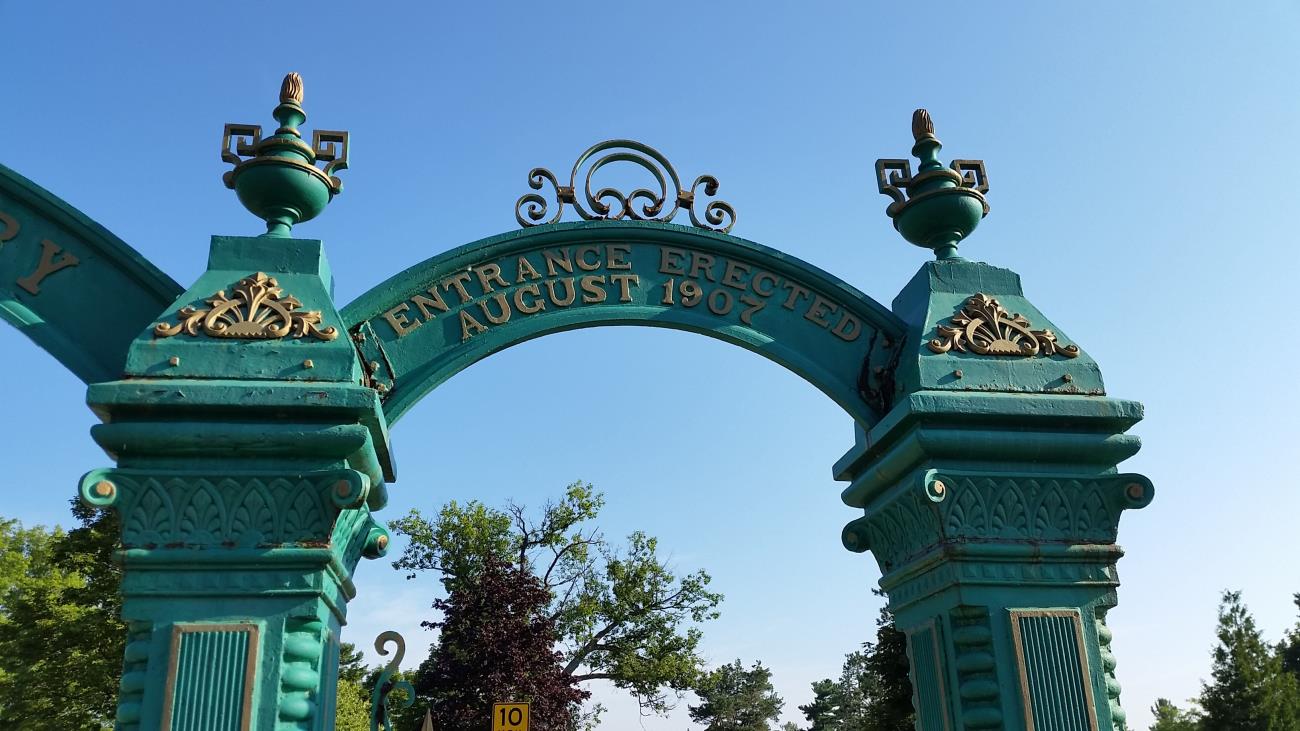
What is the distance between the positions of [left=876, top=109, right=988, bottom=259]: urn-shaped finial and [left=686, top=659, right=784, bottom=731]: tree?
5487 centimetres

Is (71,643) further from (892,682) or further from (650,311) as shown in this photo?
(892,682)

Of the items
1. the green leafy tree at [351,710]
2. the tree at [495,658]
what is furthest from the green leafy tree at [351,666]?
the tree at [495,658]

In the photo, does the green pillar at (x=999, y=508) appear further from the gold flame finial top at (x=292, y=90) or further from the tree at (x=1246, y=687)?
the tree at (x=1246, y=687)

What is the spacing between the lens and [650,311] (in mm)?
5926

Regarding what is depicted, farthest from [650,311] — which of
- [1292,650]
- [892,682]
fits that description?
[1292,650]

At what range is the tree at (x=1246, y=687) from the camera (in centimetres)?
3625

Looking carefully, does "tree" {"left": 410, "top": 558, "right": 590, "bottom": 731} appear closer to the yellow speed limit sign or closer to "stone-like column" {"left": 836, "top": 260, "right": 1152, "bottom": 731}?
the yellow speed limit sign

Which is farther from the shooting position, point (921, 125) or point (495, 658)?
point (495, 658)

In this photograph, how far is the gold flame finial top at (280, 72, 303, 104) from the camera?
572 centimetres

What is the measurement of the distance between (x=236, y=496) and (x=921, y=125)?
4.81m

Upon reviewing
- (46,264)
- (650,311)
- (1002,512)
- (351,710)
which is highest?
(351,710)

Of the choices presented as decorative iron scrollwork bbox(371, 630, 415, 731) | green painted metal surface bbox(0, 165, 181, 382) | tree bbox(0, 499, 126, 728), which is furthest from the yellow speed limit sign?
tree bbox(0, 499, 126, 728)

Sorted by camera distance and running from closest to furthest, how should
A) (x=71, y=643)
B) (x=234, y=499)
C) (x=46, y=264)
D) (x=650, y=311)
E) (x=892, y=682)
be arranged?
(x=234, y=499)
(x=46, y=264)
(x=650, y=311)
(x=71, y=643)
(x=892, y=682)

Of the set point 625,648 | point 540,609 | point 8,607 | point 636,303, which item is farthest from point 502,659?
point 636,303
